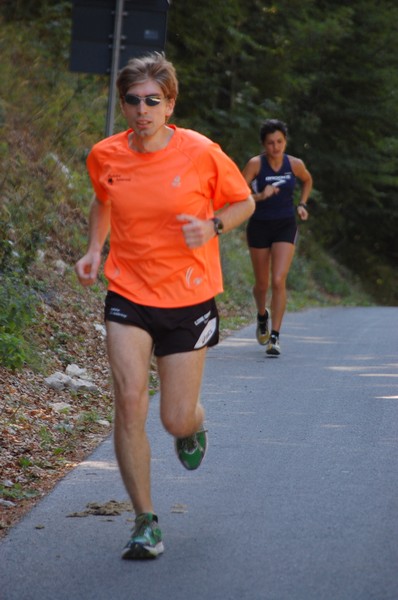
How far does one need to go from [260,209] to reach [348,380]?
2.18m

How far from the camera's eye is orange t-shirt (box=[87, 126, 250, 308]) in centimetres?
520

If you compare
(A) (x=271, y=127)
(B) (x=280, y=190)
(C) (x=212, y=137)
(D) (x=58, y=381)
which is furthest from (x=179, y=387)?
(C) (x=212, y=137)

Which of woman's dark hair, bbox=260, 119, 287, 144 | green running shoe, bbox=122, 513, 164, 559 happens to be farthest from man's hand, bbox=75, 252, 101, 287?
woman's dark hair, bbox=260, 119, 287, 144

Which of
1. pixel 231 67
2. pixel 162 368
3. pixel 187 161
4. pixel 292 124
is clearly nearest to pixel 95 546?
pixel 162 368

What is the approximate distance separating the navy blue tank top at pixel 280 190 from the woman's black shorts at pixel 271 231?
0.17ft

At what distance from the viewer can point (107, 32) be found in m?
11.8

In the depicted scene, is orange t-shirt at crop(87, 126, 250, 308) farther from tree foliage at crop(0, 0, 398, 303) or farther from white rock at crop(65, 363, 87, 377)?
tree foliage at crop(0, 0, 398, 303)

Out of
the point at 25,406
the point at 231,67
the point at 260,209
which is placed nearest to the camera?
the point at 25,406

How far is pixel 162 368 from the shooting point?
532 centimetres

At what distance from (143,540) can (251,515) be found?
0.88 m

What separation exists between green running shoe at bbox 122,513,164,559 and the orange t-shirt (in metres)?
0.88

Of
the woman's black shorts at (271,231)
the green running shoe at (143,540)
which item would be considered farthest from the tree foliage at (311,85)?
the green running shoe at (143,540)

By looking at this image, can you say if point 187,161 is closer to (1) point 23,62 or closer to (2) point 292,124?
(1) point 23,62

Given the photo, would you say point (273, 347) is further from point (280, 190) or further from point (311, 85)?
point (311, 85)
